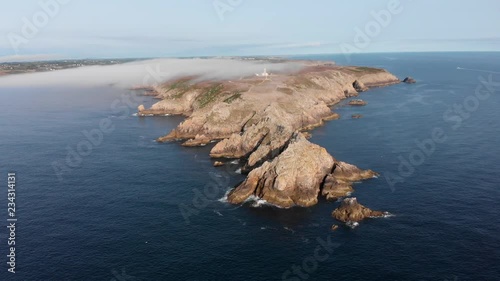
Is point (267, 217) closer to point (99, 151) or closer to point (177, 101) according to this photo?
point (99, 151)

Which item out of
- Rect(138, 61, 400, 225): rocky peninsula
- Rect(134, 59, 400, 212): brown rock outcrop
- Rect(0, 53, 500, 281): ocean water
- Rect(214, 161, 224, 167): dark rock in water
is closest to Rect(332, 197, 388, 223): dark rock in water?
Rect(0, 53, 500, 281): ocean water

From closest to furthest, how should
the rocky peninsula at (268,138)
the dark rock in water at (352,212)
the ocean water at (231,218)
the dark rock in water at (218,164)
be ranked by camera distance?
the ocean water at (231,218)
the dark rock in water at (352,212)
the rocky peninsula at (268,138)
the dark rock in water at (218,164)

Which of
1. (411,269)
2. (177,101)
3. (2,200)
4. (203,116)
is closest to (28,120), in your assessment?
(177,101)

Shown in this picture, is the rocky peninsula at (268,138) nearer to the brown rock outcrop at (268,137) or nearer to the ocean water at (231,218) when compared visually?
the brown rock outcrop at (268,137)

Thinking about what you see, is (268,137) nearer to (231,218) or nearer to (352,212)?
(231,218)

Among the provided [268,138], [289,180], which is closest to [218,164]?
[268,138]

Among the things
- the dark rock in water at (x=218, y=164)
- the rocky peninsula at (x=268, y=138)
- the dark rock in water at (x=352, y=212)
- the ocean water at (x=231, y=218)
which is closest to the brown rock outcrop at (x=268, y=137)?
the rocky peninsula at (x=268, y=138)

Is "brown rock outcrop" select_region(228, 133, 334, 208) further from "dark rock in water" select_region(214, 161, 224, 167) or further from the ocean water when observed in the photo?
"dark rock in water" select_region(214, 161, 224, 167)

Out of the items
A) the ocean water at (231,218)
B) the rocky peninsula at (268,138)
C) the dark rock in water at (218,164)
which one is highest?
the rocky peninsula at (268,138)
